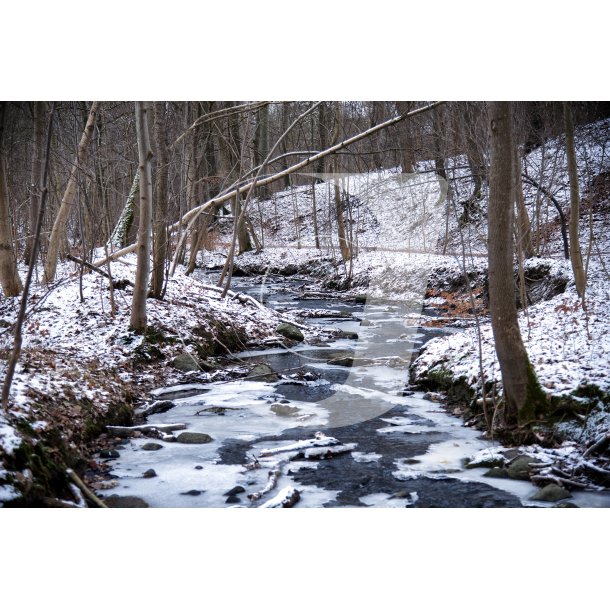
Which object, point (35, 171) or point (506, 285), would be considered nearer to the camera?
point (506, 285)

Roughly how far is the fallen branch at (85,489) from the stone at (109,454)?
1.35 feet

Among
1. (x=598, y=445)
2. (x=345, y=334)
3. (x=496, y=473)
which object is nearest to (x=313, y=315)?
(x=345, y=334)

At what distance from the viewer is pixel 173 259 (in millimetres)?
6844

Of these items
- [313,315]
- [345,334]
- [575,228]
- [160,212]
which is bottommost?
[345,334]

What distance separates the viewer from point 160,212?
645cm

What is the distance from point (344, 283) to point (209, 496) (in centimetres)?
320

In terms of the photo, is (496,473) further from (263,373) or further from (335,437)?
(263,373)

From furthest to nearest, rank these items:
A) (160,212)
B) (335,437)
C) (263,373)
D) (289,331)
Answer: (289,331), (160,212), (263,373), (335,437)

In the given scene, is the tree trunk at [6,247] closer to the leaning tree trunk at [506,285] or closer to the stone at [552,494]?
the leaning tree trunk at [506,285]

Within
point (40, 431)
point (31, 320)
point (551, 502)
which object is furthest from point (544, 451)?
point (31, 320)

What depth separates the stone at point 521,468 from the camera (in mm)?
3240

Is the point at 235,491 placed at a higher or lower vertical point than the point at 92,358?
lower

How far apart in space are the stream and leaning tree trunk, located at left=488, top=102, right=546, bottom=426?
16.0 inches

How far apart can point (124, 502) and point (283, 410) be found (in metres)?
1.47
